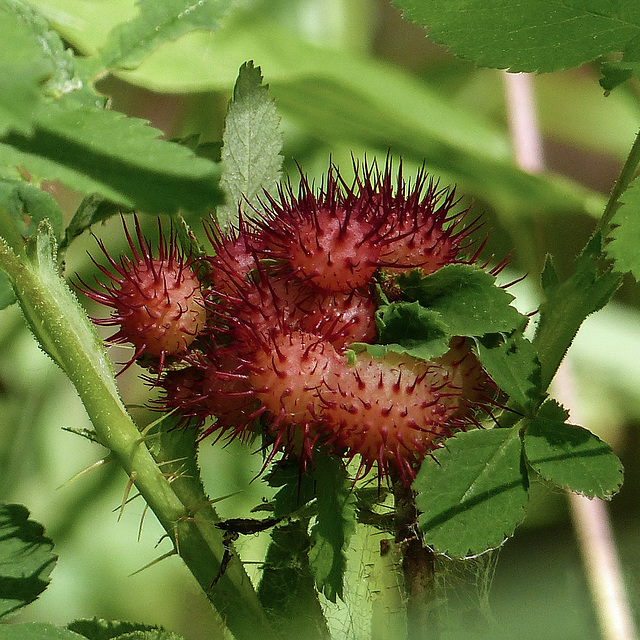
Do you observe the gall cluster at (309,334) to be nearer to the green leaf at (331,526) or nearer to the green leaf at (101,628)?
the green leaf at (331,526)

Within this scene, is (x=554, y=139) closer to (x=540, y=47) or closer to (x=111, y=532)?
(x=111, y=532)

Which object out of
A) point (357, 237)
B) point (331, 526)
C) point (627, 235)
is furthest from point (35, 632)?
point (627, 235)

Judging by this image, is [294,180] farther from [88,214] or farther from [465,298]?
[465,298]

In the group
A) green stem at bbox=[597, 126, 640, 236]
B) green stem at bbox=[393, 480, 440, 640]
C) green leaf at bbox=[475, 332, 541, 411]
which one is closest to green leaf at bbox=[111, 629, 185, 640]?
green stem at bbox=[393, 480, 440, 640]

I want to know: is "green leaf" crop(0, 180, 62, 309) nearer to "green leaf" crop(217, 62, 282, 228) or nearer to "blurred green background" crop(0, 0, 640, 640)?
"green leaf" crop(217, 62, 282, 228)

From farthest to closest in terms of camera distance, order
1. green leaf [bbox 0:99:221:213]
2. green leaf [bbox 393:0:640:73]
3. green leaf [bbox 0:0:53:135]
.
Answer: green leaf [bbox 393:0:640:73] → green leaf [bbox 0:99:221:213] → green leaf [bbox 0:0:53:135]

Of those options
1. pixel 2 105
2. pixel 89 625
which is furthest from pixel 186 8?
pixel 89 625
